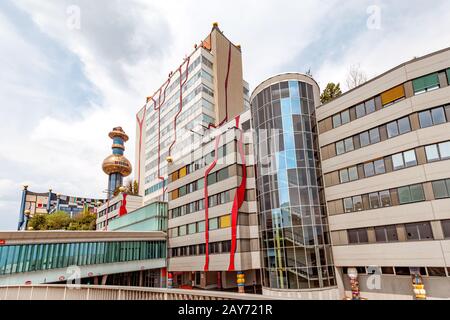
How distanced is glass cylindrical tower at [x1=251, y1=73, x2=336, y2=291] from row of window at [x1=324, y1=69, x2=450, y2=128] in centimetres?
286

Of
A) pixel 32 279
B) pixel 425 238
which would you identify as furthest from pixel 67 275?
pixel 425 238

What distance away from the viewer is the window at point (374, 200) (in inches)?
855

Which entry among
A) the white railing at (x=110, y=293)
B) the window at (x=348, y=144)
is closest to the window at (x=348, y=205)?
the window at (x=348, y=144)

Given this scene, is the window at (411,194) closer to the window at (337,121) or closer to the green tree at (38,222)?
the window at (337,121)

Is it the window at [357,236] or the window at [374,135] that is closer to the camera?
the window at [357,236]

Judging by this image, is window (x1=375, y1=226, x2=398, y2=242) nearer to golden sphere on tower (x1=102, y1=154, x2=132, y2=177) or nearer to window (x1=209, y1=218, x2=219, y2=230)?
window (x1=209, y1=218, x2=219, y2=230)

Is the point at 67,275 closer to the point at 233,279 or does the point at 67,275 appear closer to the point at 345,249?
the point at 233,279

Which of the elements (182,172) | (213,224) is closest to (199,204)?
(213,224)

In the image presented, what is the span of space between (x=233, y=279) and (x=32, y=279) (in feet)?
67.9

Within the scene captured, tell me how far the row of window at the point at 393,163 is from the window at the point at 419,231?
4.16 m

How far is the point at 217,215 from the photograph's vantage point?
3066 cm

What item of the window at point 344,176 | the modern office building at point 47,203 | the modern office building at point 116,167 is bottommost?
the window at point 344,176

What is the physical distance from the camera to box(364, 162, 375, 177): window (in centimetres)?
2253

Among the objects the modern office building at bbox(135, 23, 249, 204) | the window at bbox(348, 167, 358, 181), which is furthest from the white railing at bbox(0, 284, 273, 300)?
the modern office building at bbox(135, 23, 249, 204)
